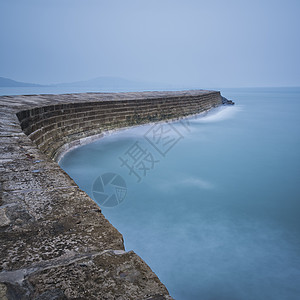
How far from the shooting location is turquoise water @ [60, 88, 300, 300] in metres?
3.03

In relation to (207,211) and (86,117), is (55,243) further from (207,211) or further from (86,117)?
(86,117)

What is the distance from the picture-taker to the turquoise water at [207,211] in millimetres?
3033

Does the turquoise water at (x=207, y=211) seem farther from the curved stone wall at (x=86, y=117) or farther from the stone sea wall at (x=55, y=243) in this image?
the stone sea wall at (x=55, y=243)

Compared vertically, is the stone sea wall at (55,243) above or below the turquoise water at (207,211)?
above

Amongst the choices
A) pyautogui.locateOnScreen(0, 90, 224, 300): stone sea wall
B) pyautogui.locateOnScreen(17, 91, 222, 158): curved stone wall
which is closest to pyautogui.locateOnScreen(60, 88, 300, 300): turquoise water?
pyautogui.locateOnScreen(17, 91, 222, 158): curved stone wall

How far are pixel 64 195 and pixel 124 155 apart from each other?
5.67 metres

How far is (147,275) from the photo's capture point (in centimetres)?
107

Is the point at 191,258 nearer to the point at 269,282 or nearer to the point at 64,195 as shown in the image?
the point at 269,282

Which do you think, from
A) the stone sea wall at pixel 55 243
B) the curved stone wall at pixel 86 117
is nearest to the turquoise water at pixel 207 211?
the curved stone wall at pixel 86 117

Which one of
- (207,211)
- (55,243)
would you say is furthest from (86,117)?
(55,243)

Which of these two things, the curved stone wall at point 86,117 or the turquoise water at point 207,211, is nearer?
the turquoise water at point 207,211

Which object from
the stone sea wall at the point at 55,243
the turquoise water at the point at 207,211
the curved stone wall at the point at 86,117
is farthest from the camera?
the curved stone wall at the point at 86,117

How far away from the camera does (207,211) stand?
4609 mm

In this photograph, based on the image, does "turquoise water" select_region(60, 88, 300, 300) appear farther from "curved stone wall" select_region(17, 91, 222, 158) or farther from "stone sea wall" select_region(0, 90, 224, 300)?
"stone sea wall" select_region(0, 90, 224, 300)
